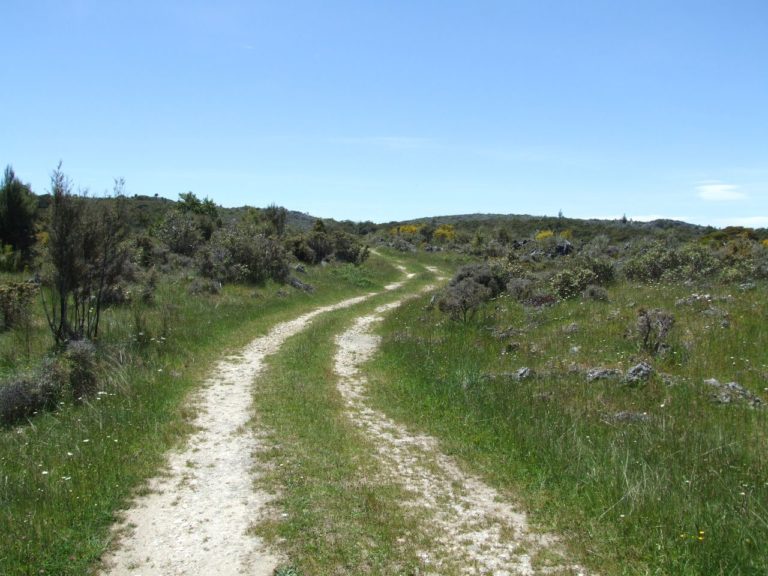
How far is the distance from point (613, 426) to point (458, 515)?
9.51 feet

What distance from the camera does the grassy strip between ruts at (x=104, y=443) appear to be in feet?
15.8

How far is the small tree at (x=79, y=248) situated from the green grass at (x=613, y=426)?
6.78 metres

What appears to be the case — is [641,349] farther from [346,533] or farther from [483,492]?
[346,533]

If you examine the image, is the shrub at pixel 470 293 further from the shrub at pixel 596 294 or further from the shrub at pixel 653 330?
the shrub at pixel 653 330

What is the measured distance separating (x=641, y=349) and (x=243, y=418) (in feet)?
24.6

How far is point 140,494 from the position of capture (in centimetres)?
579

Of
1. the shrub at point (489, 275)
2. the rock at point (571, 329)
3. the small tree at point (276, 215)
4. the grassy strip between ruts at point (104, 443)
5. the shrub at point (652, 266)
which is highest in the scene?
the small tree at point (276, 215)

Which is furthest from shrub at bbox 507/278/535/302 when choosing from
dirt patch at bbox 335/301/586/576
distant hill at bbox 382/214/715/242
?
distant hill at bbox 382/214/715/242

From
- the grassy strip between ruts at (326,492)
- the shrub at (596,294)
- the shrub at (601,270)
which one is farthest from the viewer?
the shrub at (601,270)

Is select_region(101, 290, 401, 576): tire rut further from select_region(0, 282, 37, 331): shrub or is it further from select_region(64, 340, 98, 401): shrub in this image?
select_region(0, 282, 37, 331): shrub

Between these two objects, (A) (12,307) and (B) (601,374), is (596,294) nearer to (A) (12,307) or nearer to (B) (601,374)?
(B) (601,374)

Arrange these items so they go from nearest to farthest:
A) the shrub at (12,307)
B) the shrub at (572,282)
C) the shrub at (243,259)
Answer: the shrub at (12,307) → the shrub at (572,282) → the shrub at (243,259)

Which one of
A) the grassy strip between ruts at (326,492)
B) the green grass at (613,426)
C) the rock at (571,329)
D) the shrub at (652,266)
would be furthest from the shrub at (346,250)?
the grassy strip between ruts at (326,492)

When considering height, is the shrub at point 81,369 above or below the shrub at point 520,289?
below
